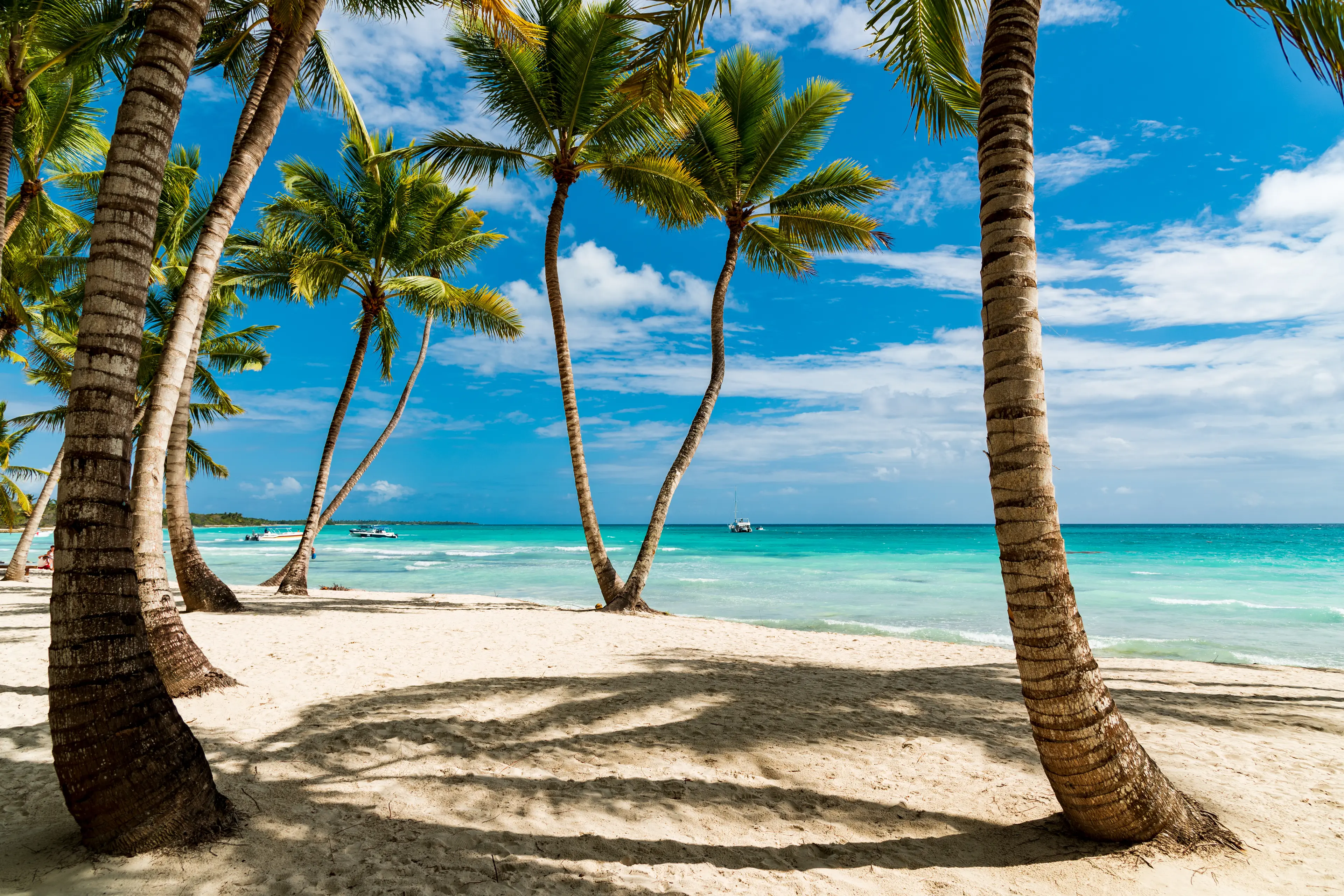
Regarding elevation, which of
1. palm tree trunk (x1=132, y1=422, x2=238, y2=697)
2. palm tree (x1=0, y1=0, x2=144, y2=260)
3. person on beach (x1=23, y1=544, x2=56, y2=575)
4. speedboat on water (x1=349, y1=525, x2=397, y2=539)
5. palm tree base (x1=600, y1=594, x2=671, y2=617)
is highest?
palm tree (x1=0, y1=0, x2=144, y2=260)

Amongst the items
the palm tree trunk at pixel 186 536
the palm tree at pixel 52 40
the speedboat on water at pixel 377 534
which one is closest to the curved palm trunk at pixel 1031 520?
the palm tree trunk at pixel 186 536

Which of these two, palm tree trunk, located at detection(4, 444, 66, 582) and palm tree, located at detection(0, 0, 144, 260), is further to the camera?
palm tree trunk, located at detection(4, 444, 66, 582)

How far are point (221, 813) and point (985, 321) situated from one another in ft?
13.5

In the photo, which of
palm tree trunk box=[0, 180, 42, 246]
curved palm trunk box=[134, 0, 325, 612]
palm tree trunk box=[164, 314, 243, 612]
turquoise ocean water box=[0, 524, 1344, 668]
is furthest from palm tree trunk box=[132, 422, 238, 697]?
turquoise ocean water box=[0, 524, 1344, 668]

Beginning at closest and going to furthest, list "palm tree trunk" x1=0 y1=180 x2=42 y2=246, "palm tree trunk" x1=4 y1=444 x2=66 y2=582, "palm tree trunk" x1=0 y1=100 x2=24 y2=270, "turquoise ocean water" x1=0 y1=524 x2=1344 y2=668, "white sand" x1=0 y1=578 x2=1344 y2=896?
1. "white sand" x1=0 y1=578 x2=1344 y2=896
2. "palm tree trunk" x1=0 y1=100 x2=24 y2=270
3. "palm tree trunk" x1=0 y1=180 x2=42 y2=246
4. "turquoise ocean water" x1=0 y1=524 x2=1344 y2=668
5. "palm tree trunk" x1=4 y1=444 x2=66 y2=582

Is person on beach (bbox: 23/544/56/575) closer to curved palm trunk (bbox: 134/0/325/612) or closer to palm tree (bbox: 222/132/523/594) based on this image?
palm tree (bbox: 222/132/523/594)

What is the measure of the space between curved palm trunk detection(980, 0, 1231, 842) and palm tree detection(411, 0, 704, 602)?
23.8 ft

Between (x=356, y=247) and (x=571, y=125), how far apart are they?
578cm

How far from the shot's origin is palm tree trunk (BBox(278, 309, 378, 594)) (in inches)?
517

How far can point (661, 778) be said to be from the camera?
13.0 ft

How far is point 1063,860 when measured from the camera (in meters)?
3.03

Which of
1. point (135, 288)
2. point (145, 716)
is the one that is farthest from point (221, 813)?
point (135, 288)

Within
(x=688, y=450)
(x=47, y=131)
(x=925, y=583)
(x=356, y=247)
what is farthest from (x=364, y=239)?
(x=925, y=583)

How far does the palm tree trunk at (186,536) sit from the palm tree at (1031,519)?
8.70m
